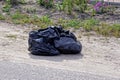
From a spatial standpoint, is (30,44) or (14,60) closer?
(14,60)

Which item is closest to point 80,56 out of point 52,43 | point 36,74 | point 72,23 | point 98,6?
point 52,43

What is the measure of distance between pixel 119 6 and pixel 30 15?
2.57 metres

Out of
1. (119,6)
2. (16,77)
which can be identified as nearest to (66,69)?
(16,77)

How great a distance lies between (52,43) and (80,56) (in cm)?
66

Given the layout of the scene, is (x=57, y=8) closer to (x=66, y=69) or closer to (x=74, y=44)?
(x=74, y=44)

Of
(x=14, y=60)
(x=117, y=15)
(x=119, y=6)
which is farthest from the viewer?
(x=119, y=6)

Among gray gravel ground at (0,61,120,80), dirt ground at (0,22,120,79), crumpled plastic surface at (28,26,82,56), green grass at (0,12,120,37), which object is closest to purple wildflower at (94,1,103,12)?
green grass at (0,12,120,37)

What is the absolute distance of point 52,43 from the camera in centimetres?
826

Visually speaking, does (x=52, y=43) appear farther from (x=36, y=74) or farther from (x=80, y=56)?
(x=36, y=74)

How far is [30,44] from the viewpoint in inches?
324

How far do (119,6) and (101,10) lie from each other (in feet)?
2.81

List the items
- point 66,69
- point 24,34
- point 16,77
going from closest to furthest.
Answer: point 16,77 → point 66,69 → point 24,34

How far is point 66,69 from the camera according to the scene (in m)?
7.00

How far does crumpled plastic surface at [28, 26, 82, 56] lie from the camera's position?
8.02 metres
